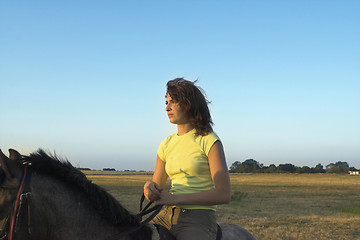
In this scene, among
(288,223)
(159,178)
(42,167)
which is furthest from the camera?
(288,223)

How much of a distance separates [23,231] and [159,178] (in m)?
1.34

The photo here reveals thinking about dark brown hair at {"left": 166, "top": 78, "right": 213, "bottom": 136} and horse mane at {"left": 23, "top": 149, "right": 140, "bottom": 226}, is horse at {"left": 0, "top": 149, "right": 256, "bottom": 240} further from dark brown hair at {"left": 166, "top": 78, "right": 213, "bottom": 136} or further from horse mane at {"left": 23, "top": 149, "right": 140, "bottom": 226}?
dark brown hair at {"left": 166, "top": 78, "right": 213, "bottom": 136}

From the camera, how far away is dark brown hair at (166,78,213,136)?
9.53 ft

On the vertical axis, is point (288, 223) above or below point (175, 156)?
below

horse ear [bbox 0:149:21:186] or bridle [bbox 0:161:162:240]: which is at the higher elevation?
horse ear [bbox 0:149:21:186]

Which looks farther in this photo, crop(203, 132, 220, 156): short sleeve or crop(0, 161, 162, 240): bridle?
crop(203, 132, 220, 156): short sleeve

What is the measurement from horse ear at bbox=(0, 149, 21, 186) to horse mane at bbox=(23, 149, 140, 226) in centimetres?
13

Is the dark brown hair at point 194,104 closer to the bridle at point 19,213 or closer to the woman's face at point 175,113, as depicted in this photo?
the woman's face at point 175,113

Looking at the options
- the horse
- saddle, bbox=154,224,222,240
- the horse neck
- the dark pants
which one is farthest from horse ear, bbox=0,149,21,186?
the dark pants

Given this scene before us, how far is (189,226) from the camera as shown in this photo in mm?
2744

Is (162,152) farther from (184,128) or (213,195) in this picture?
(213,195)

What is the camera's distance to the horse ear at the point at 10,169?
2.13m

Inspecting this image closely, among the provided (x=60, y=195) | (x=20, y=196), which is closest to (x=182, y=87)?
(x=60, y=195)

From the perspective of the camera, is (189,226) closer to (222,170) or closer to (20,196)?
(222,170)
